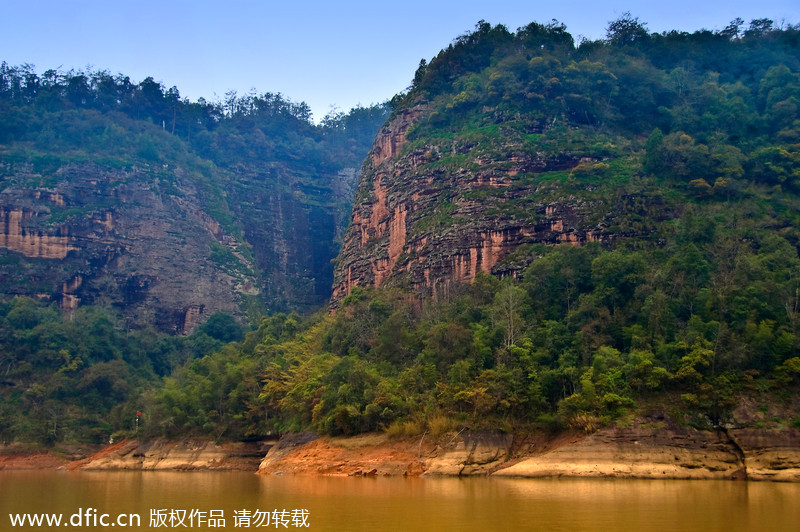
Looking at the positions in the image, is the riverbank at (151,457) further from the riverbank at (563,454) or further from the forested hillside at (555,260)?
the riverbank at (563,454)

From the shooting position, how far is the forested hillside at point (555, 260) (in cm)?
3772

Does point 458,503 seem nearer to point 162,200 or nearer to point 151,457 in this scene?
point 151,457

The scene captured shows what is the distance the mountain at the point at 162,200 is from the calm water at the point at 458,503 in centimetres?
5091

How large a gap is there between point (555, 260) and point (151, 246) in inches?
2054

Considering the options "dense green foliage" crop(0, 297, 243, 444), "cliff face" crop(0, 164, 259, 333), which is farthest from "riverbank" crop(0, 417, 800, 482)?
"cliff face" crop(0, 164, 259, 333)

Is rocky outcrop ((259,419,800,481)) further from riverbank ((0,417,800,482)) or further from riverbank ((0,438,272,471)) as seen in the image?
riverbank ((0,438,272,471))

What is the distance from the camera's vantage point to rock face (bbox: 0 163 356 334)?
78.9m

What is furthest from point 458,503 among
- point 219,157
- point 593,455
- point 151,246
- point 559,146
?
point 219,157

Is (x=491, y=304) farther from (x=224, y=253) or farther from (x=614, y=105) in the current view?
(x=224, y=253)

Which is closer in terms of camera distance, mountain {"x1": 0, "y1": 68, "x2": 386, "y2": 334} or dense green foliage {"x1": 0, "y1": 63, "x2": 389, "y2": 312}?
mountain {"x1": 0, "y1": 68, "x2": 386, "y2": 334}

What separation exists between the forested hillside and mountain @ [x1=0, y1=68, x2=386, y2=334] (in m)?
14.1

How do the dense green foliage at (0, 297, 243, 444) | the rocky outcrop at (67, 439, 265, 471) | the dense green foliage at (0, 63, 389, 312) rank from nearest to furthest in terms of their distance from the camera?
1. the rocky outcrop at (67, 439, 265, 471)
2. the dense green foliage at (0, 297, 243, 444)
3. the dense green foliage at (0, 63, 389, 312)

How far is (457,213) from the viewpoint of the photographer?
5841 cm

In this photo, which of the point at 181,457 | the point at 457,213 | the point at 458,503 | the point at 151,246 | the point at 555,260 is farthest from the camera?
the point at 151,246
